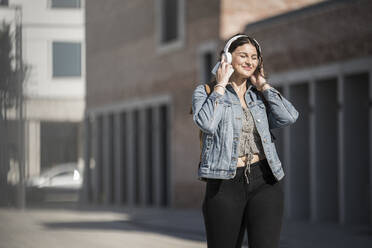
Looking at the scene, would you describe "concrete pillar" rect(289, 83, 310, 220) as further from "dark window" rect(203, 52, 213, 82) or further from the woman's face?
the woman's face

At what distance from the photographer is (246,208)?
5.25 metres

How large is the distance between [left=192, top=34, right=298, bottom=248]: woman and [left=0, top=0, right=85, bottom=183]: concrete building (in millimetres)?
4951

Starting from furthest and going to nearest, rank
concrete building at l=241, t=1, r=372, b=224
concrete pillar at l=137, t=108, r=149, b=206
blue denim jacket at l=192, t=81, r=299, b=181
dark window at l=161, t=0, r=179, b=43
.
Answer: concrete pillar at l=137, t=108, r=149, b=206 → dark window at l=161, t=0, r=179, b=43 → concrete building at l=241, t=1, r=372, b=224 → blue denim jacket at l=192, t=81, r=299, b=181

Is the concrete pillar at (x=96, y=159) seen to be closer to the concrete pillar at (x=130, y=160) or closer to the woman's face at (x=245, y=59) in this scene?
the concrete pillar at (x=130, y=160)

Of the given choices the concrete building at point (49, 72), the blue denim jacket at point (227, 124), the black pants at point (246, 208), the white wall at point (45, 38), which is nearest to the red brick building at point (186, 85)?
the concrete building at point (49, 72)

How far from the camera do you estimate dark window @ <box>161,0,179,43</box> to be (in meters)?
31.0

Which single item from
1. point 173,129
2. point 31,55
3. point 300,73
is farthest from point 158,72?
point 31,55

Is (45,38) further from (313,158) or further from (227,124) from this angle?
(313,158)

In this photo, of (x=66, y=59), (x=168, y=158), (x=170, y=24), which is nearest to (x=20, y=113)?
(x=66, y=59)

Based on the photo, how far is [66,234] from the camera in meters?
15.6

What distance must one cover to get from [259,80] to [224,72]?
239mm

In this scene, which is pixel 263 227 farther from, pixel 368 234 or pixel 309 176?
pixel 309 176

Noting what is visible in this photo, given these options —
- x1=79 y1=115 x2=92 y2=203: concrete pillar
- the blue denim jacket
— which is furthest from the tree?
x1=79 y1=115 x2=92 y2=203: concrete pillar

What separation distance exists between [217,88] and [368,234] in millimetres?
11093
